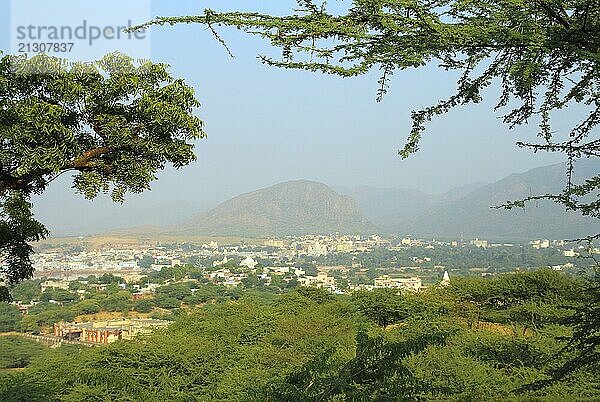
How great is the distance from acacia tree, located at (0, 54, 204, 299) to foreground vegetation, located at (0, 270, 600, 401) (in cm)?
292

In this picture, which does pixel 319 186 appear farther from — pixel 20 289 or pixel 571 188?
pixel 571 188

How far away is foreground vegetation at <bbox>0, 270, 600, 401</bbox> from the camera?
29.4 feet

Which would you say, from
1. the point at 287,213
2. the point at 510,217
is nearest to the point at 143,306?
the point at 510,217

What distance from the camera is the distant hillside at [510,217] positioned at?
63.2 m

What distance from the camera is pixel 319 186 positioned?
333 ft

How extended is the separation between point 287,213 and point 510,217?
3473 centimetres

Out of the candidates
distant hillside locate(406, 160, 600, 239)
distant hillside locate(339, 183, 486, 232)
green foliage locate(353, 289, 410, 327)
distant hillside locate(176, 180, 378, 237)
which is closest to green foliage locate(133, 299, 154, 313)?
green foliage locate(353, 289, 410, 327)

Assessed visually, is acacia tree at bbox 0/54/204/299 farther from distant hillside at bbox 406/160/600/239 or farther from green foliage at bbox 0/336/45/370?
distant hillside at bbox 406/160/600/239

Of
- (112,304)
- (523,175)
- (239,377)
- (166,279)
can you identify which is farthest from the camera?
(523,175)

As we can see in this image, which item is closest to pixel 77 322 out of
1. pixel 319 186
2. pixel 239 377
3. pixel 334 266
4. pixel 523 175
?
pixel 239 377

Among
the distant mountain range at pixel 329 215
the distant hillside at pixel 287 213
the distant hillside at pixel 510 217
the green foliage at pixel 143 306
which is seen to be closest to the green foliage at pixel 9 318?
the green foliage at pixel 143 306

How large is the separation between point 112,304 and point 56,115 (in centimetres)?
2682

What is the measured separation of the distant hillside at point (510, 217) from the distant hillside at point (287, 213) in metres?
14.5

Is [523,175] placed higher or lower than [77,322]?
higher
